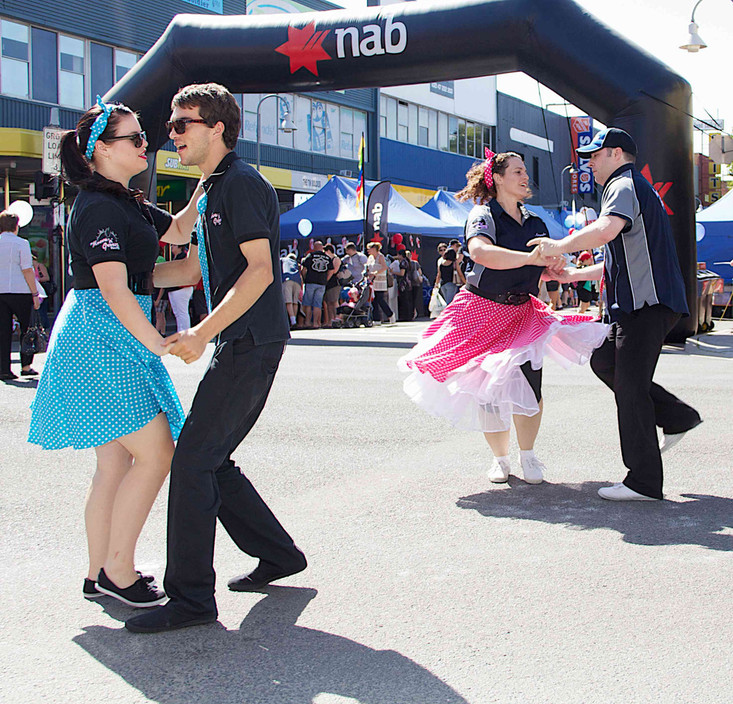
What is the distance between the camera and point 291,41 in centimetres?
1385

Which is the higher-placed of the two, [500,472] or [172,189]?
[172,189]

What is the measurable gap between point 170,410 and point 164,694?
42.8 inches

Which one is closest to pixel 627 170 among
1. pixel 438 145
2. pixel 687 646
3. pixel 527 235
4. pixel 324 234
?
pixel 527 235

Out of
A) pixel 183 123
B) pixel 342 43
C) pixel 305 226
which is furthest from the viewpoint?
pixel 305 226

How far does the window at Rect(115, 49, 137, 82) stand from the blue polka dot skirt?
26.3 m

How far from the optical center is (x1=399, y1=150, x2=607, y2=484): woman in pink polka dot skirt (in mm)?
5109

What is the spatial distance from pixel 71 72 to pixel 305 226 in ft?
29.6

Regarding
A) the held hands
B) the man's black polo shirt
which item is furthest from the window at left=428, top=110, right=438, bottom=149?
the held hands

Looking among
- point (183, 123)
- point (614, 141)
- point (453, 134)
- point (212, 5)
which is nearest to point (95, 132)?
point (183, 123)

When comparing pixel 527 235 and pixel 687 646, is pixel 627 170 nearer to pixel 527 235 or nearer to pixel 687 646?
pixel 527 235

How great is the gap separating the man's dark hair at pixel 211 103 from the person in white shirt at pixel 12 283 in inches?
285

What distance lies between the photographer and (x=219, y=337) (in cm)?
335

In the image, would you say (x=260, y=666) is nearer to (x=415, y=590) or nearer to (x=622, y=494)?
(x=415, y=590)

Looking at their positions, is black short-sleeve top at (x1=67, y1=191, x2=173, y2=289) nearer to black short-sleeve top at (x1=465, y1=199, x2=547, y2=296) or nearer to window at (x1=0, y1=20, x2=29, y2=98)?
black short-sleeve top at (x1=465, y1=199, x2=547, y2=296)
